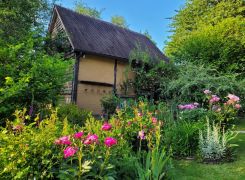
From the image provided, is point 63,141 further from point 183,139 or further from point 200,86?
point 200,86

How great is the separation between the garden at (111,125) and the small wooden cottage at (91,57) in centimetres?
75

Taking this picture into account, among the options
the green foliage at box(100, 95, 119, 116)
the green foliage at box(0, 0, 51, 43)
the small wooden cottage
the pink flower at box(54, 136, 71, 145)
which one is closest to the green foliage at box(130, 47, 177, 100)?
the small wooden cottage

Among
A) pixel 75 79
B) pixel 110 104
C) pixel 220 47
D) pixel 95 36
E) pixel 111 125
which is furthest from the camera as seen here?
pixel 220 47

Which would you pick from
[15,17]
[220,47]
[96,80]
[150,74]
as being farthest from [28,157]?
[220,47]

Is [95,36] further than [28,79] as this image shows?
A: Yes

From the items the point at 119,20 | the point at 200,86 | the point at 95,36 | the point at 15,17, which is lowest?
the point at 200,86

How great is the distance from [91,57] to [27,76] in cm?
766

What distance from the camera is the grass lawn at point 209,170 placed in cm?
383

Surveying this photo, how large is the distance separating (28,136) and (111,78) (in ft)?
33.8

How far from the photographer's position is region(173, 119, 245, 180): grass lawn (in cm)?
383

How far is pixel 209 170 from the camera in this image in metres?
4.15

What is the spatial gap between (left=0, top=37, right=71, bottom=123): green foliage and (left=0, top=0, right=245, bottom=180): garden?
0.02 m

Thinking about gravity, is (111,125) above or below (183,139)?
above

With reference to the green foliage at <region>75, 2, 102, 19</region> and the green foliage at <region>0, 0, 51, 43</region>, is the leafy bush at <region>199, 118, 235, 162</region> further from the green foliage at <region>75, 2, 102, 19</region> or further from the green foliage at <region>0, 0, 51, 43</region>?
the green foliage at <region>75, 2, 102, 19</region>
